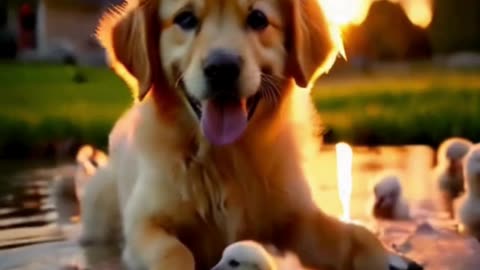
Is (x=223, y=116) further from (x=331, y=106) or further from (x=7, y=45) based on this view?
(x=7, y=45)

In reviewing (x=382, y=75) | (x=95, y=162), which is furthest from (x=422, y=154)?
(x=95, y=162)

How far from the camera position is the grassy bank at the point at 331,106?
6898 mm

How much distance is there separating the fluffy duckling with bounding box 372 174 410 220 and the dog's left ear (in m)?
1.00

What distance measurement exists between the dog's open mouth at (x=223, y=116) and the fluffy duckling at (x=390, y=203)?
1.23 meters

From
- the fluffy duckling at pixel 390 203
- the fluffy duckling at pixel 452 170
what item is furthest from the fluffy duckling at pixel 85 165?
the fluffy duckling at pixel 452 170

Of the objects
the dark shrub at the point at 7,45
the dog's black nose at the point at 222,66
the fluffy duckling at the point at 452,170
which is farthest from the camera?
the dark shrub at the point at 7,45

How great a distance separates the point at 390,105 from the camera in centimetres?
750

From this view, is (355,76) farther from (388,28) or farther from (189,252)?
→ (189,252)

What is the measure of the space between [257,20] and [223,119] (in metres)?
0.26

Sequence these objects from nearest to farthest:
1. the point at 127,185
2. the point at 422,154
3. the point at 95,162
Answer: the point at 127,185 → the point at 95,162 → the point at 422,154

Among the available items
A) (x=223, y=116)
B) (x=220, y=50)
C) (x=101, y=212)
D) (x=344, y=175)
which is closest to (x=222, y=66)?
(x=220, y=50)

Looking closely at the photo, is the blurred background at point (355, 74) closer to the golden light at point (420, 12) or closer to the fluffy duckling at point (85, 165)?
the golden light at point (420, 12)

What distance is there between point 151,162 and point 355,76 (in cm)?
517

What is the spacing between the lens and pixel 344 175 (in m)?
5.11
